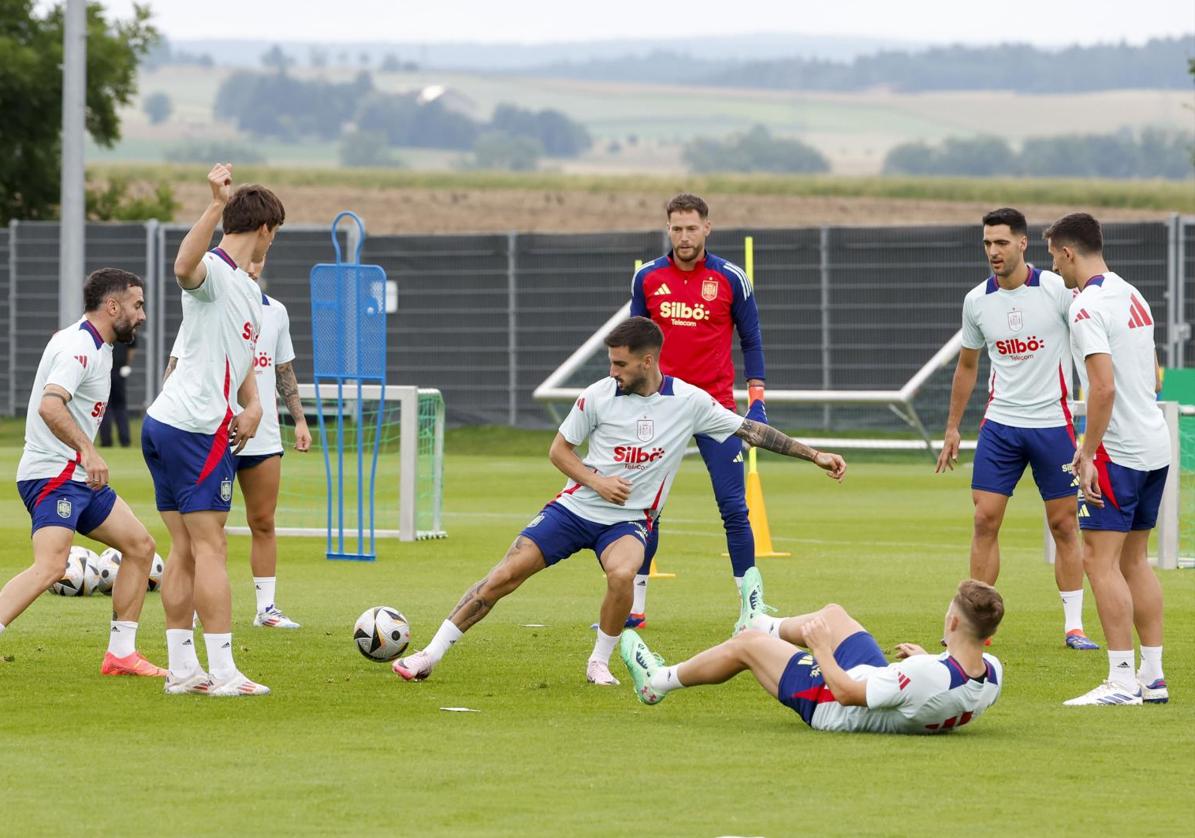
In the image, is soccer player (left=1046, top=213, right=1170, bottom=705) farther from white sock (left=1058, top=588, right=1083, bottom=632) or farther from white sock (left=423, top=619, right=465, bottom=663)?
white sock (left=423, top=619, right=465, bottom=663)

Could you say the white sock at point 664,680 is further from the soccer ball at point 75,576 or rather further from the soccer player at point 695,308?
the soccer ball at point 75,576

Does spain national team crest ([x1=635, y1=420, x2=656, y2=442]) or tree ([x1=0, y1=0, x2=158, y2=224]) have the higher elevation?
tree ([x1=0, y1=0, x2=158, y2=224])

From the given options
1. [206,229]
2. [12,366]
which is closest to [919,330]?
[12,366]

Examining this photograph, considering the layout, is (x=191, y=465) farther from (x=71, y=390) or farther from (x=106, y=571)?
(x=106, y=571)

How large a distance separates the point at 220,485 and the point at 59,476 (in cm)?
91

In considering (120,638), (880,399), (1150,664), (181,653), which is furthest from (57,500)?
(880,399)

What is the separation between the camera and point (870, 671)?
7.91 m

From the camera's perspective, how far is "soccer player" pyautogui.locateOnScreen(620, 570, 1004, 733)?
788 centimetres

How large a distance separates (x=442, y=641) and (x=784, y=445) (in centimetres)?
184

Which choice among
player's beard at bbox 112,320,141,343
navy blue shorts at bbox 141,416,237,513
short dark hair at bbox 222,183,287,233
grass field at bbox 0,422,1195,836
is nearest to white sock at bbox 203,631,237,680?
grass field at bbox 0,422,1195,836

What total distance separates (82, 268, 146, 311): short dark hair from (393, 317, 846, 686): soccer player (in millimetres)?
2092

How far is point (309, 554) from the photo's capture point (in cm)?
1602

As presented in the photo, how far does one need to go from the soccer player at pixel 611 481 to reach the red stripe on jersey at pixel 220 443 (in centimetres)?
129

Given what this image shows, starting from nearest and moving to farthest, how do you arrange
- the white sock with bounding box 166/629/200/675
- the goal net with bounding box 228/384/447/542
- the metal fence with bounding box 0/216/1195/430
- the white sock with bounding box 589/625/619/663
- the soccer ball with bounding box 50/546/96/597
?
the white sock with bounding box 166/629/200/675
the white sock with bounding box 589/625/619/663
the soccer ball with bounding box 50/546/96/597
the goal net with bounding box 228/384/447/542
the metal fence with bounding box 0/216/1195/430
